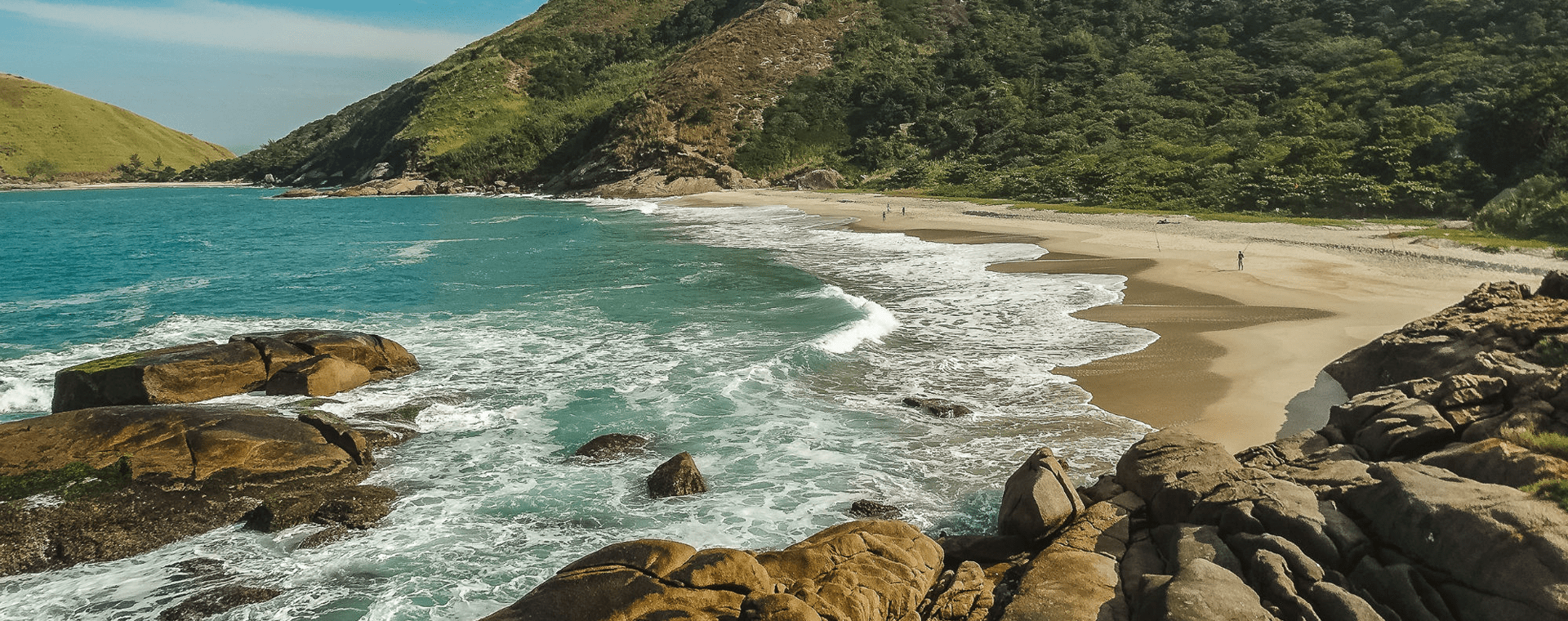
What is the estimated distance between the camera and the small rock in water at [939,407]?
1431 cm

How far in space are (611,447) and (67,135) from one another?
230600mm

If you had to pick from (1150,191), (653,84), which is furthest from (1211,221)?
(653,84)

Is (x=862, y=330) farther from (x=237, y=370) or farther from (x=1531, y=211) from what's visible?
(x=1531, y=211)

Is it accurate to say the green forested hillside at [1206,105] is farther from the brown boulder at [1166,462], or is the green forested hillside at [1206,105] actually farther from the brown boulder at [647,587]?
the brown boulder at [647,587]

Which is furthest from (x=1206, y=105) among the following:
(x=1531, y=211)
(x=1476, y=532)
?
(x=1476, y=532)

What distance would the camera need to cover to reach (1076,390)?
49.8ft

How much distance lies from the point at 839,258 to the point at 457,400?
73.4 ft

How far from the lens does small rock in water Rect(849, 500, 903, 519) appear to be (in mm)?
10445

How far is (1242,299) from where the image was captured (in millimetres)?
22078

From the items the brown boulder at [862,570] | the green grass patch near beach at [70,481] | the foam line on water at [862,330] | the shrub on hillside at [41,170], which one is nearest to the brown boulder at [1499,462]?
the brown boulder at [862,570]

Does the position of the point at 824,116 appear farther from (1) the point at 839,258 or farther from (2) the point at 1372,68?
(1) the point at 839,258

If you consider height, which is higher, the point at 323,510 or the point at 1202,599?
the point at 1202,599

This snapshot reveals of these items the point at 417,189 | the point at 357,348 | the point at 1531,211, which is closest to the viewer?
the point at 357,348

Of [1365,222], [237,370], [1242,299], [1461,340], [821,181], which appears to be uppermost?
[821,181]
